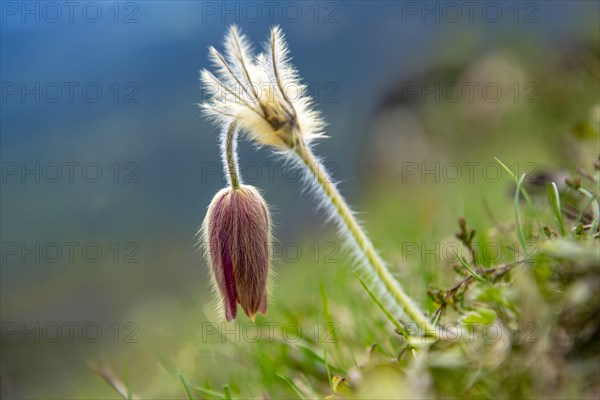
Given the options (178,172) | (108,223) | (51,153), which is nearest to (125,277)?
(108,223)

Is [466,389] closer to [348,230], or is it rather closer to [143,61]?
[348,230]

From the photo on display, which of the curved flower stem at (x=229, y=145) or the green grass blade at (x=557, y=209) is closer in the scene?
the green grass blade at (x=557, y=209)

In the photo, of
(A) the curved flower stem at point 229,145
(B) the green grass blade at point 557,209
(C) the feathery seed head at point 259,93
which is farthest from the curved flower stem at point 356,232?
(B) the green grass blade at point 557,209

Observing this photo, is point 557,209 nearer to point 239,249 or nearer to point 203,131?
point 239,249

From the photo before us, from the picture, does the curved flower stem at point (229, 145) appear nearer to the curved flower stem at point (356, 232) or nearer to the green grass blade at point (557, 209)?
the curved flower stem at point (356, 232)

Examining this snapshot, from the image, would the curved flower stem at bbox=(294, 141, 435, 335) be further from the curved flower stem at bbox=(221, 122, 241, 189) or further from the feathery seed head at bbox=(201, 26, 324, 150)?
the curved flower stem at bbox=(221, 122, 241, 189)

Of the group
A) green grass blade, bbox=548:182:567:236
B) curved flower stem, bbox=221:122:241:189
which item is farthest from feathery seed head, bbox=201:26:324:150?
green grass blade, bbox=548:182:567:236
